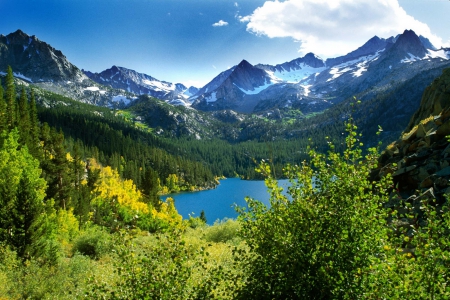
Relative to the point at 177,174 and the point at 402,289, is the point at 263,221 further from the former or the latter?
the point at 177,174

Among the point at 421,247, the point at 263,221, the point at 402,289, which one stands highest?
the point at 263,221

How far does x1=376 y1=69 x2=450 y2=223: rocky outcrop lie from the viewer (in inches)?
502

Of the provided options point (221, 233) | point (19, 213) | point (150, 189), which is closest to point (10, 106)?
point (150, 189)

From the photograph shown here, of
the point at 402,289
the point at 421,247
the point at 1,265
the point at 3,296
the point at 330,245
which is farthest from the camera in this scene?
the point at 1,265

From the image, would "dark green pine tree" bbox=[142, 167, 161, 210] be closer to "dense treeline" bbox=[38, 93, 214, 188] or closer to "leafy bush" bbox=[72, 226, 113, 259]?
"leafy bush" bbox=[72, 226, 113, 259]

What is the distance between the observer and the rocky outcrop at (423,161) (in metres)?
12.8

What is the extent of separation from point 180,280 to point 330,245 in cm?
359

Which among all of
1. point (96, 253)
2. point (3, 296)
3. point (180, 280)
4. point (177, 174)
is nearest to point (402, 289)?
point (180, 280)

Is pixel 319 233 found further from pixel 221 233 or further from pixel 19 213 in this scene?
pixel 221 233

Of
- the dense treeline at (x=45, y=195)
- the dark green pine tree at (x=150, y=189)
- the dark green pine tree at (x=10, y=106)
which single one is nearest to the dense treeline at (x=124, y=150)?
the dark green pine tree at (x=150, y=189)

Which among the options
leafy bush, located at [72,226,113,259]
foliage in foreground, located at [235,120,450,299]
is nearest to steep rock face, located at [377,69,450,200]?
foliage in foreground, located at [235,120,450,299]

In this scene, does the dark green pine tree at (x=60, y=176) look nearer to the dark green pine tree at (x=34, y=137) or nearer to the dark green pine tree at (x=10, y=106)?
the dark green pine tree at (x=34, y=137)

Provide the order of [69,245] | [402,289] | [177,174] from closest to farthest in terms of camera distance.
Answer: [402,289], [69,245], [177,174]

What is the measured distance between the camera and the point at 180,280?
6719mm
